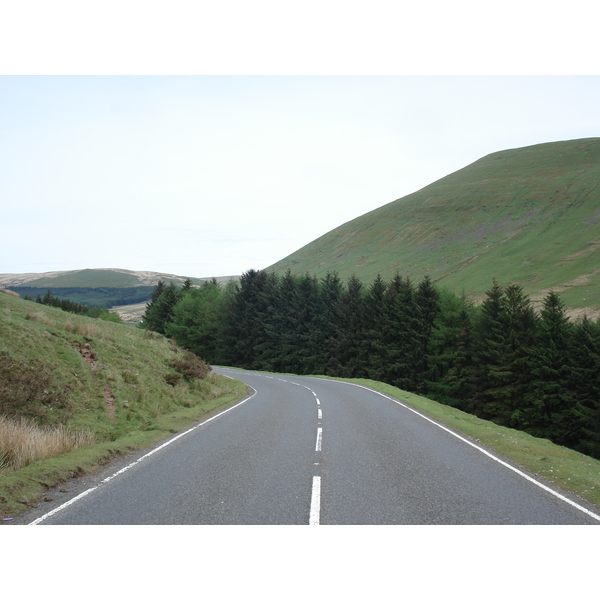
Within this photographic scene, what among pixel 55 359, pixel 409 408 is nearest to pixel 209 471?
pixel 55 359

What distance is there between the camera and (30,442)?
899 cm

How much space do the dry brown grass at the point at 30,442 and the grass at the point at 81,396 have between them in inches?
1.4

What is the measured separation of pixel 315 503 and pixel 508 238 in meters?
151

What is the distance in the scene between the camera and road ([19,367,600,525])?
626 cm

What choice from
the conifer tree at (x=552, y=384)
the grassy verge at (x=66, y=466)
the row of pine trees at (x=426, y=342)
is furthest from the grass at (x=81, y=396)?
the row of pine trees at (x=426, y=342)

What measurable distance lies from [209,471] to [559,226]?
15191 cm

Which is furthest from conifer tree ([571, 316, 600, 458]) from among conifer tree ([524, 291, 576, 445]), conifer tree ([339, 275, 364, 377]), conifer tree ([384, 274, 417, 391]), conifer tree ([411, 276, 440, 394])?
conifer tree ([339, 275, 364, 377])

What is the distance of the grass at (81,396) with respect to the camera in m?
8.52

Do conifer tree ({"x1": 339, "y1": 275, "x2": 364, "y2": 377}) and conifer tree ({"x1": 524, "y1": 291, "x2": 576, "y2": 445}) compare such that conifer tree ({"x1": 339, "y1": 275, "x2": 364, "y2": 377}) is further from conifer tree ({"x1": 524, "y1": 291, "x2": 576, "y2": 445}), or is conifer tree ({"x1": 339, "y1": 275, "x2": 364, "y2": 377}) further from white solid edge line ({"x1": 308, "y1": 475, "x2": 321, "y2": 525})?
white solid edge line ({"x1": 308, "y1": 475, "x2": 321, "y2": 525})

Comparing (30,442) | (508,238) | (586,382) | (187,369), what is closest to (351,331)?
(586,382)

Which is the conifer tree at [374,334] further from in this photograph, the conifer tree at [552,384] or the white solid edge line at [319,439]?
the white solid edge line at [319,439]

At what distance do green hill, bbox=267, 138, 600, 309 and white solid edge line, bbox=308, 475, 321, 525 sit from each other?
8749 centimetres

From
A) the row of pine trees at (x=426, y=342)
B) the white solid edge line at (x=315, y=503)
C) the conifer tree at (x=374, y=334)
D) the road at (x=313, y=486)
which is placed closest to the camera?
the white solid edge line at (x=315, y=503)

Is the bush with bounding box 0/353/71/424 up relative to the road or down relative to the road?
up
